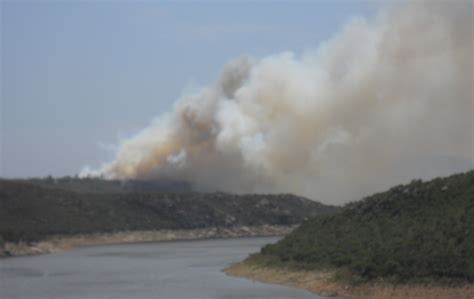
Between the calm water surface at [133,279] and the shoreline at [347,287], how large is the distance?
197cm

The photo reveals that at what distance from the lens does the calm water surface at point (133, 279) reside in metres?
93.4

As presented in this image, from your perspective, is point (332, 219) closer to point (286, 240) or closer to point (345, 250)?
point (286, 240)

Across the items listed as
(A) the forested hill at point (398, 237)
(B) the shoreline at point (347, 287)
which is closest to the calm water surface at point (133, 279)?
(B) the shoreline at point (347, 287)

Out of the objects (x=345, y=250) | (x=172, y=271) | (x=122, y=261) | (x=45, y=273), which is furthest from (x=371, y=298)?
(x=122, y=261)

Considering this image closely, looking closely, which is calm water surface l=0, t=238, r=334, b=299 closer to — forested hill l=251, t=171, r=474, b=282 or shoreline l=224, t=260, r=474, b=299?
shoreline l=224, t=260, r=474, b=299

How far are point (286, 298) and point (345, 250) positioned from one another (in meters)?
15.1

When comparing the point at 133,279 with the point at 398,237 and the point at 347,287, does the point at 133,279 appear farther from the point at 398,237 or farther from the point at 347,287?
the point at 347,287

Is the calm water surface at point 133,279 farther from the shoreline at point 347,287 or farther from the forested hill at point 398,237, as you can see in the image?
the forested hill at point 398,237

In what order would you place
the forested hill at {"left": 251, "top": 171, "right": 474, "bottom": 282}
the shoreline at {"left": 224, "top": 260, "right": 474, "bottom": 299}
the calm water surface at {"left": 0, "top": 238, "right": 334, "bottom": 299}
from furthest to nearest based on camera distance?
the calm water surface at {"left": 0, "top": 238, "right": 334, "bottom": 299}, the forested hill at {"left": 251, "top": 171, "right": 474, "bottom": 282}, the shoreline at {"left": 224, "top": 260, "right": 474, "bottom": 299}

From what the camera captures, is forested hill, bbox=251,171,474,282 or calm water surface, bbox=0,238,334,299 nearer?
forested hill, bbox=251,171,474,282

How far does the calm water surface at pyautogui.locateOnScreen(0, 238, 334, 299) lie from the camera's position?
93438mm

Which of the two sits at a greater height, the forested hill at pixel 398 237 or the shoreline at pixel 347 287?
the forested hill at pixel 398 237

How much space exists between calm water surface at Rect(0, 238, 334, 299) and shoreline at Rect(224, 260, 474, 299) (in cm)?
197

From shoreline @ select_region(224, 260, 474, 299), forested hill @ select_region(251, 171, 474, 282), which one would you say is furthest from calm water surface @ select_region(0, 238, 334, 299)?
forested hill @ select_region(251, 171, 474, 282)
